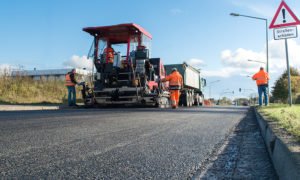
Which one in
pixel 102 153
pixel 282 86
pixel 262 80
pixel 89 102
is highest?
pixel 282 86

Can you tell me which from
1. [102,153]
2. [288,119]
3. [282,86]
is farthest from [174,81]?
[282,86]

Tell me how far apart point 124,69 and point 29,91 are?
8464 mm

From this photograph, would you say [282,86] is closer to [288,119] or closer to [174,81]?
[174,81]

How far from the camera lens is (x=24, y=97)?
19328mm

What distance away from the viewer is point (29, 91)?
19922 millimetres

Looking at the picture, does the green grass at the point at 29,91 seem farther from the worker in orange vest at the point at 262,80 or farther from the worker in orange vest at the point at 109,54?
the worker in orange vest at the point at 262,80

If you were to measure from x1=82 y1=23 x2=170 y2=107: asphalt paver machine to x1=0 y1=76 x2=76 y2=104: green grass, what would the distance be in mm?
6061

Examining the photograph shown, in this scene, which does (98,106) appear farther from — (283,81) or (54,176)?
(283,81)

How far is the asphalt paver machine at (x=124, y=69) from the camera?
13648mm

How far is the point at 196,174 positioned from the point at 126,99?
11.3m

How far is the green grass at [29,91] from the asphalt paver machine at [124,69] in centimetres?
606

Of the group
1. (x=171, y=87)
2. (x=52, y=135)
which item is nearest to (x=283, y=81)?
(x=171, y=87)

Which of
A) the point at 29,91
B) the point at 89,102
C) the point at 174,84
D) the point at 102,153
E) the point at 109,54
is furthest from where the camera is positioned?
the point at 29,91

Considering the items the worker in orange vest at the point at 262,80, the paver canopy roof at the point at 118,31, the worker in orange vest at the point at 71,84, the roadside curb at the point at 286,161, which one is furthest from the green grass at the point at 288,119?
the worker in orange vest at the point at 71,84
